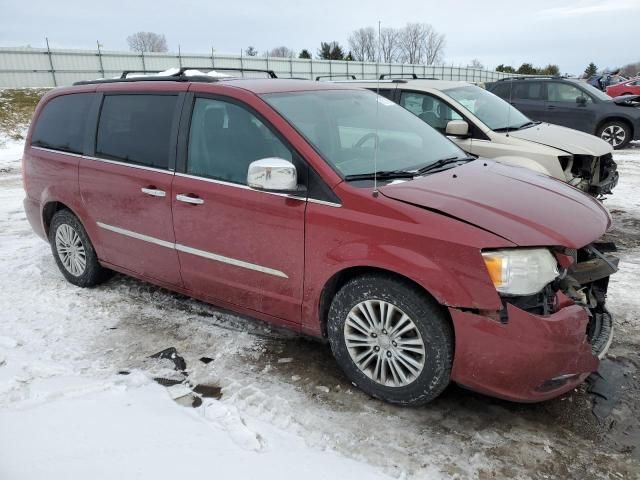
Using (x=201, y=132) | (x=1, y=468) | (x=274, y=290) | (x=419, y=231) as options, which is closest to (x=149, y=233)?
(x=201, y=132)

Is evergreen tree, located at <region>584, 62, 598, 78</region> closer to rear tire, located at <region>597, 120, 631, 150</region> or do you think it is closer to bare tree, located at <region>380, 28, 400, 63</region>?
bare tree, located at <region>380, 28, 400, 63</region>

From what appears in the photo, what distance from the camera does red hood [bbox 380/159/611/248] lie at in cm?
263

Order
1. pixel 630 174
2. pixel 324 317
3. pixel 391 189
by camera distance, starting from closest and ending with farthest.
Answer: pixel 391 189 < pixel 324 317 < pixel 630 174

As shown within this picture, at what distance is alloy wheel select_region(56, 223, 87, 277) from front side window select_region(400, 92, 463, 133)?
426 centimetres

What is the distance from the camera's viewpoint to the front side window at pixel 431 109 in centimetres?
665

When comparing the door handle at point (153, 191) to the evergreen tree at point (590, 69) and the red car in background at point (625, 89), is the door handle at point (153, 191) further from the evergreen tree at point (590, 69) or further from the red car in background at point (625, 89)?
the evergreen tree at point (590, 69)

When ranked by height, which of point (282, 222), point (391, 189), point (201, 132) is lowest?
point (282, 222)

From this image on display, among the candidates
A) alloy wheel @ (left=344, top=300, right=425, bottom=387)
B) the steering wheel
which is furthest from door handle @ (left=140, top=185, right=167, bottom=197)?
alloy wheel @ (left=344, top=300, right=425, bottom=387)

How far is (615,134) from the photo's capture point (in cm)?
1220

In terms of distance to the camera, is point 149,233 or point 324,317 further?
point 149,233

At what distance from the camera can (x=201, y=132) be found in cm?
357

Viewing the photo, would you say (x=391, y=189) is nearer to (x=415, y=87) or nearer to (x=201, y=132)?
(x=201, y=132)

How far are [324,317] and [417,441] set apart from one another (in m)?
0.91

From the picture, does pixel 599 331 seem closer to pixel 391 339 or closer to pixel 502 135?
pixel 391 339
